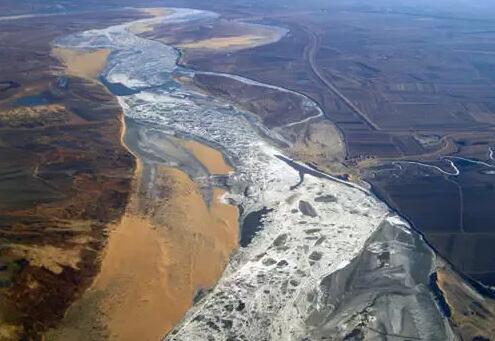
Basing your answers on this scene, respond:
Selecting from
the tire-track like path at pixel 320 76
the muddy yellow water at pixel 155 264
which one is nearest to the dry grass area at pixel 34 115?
the muddy yellow water at pixel 155 264

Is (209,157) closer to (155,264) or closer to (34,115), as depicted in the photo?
(155,264)

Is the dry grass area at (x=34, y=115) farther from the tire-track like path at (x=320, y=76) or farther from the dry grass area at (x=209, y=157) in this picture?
the tire-track like path at (x=320, y=76)

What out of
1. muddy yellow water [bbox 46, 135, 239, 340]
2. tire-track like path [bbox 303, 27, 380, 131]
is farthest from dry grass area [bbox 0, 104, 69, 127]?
tire-track like path [bbox 303, 27, 380, 131]

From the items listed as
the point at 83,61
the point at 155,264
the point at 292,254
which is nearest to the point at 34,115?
the point at 83,61

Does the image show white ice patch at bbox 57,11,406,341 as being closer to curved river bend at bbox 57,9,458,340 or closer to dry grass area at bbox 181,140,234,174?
curved river bend at bbox 57,9,458,340

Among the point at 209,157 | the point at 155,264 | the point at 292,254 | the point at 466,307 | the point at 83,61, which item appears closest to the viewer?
the point at 466,307
